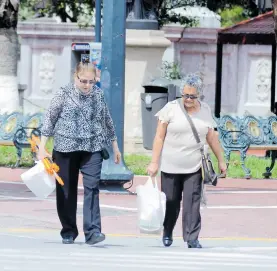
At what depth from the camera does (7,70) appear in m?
28.5

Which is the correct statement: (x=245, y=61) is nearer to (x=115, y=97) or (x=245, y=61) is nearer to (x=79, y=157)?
(x=115, y=97)

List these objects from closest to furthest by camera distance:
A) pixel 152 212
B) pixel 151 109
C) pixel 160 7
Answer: pixel 152 212
pixel 151 109
pixel 160 7

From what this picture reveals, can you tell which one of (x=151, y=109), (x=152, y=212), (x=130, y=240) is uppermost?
(x=151, y=109)

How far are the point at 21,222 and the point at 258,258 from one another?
334 centimetres

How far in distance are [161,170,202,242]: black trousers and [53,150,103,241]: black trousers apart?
2.07 feet

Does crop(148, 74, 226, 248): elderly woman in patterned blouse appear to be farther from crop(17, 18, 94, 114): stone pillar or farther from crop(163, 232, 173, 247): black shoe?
crop(17, 18, 94, 114): stone pillar

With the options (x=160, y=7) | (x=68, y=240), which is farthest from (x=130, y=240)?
(x=160, y=7)

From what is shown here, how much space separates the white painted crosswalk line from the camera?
425 inches

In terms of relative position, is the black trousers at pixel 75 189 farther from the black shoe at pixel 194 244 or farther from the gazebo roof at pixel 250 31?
the gazebo roof at pixel 250 31

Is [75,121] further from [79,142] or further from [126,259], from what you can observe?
[126,259]

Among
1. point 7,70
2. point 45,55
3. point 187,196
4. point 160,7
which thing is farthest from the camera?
point 45,55

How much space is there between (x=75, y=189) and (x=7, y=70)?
16.1m

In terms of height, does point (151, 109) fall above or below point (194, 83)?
below

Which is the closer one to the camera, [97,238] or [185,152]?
[97,238]
